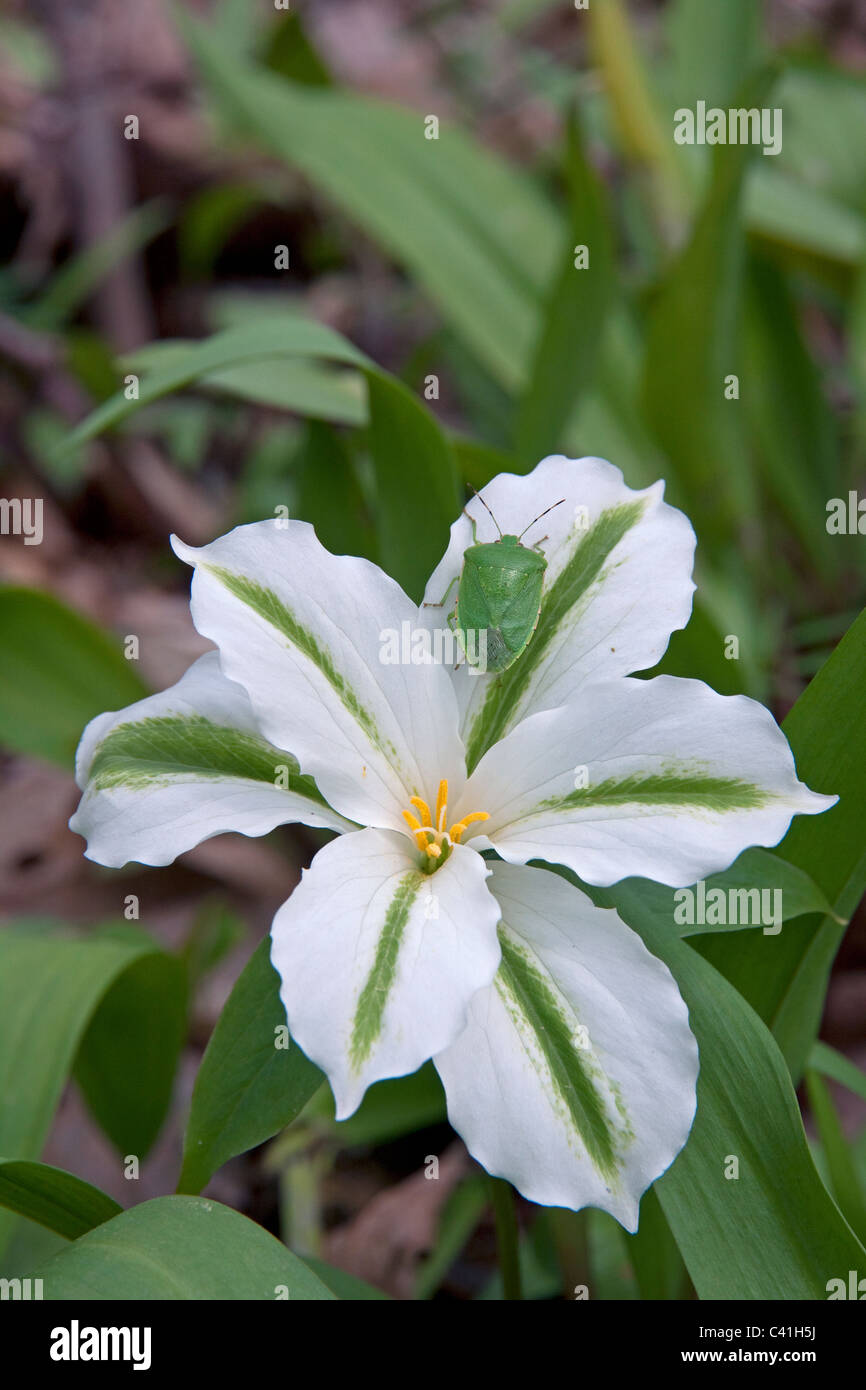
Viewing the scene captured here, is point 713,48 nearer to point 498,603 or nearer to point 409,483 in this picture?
point 409,483

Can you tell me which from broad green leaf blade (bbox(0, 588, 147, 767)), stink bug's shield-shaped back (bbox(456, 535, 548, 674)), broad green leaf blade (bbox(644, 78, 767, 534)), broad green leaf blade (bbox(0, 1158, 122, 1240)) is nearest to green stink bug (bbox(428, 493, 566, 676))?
stink bug's shield-shaped back (bbox(456, 535, 548, 674))

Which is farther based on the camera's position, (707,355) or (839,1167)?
(707,355)

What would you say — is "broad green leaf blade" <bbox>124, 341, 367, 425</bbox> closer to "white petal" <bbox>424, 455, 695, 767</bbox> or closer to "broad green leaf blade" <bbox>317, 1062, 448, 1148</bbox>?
"white petal" <bbox>424, 455, 695, 767</bbox>

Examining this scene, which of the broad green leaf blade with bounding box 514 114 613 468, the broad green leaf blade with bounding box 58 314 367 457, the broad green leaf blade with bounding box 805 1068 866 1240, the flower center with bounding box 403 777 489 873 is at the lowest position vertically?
the broad green leaf blade with bounding box 805 1068 866 1240

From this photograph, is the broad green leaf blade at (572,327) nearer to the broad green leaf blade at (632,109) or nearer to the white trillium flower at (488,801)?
the broad green leaf blade at (632,109)

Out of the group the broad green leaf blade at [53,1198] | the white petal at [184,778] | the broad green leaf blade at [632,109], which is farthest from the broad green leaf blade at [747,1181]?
the broad green leaf blade at [632,109]

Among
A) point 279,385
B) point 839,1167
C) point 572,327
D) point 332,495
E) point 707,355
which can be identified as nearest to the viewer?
point 839,1167

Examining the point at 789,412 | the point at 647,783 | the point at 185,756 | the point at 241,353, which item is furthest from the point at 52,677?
the point at 789,412
